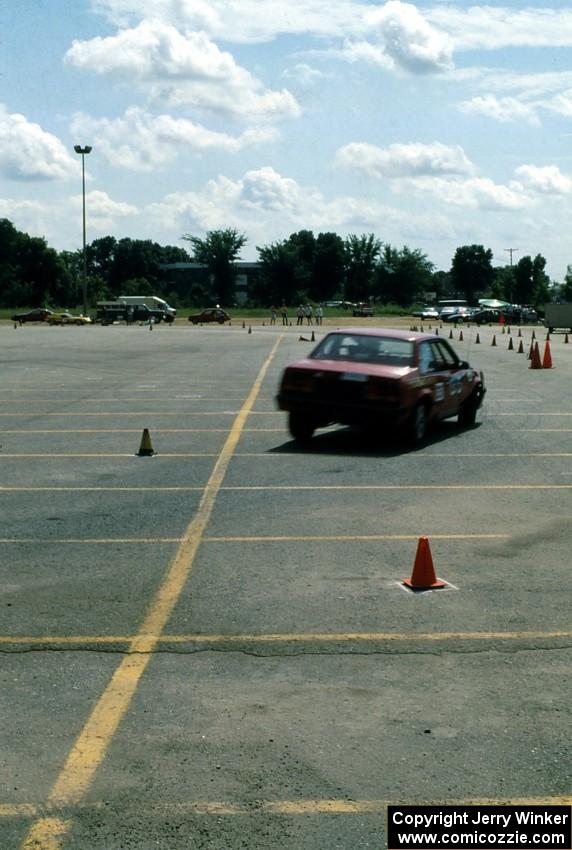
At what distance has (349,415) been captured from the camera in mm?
15625

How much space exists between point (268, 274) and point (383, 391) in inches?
5724

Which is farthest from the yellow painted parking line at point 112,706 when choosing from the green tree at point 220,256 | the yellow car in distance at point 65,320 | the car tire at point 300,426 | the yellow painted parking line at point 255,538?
the green tree at point 220,256

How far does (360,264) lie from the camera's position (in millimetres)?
175625

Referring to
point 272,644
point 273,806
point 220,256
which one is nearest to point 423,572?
point 272,644

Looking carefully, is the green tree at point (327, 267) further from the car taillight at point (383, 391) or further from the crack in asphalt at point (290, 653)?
the crack in asphalt at point (290, 653)

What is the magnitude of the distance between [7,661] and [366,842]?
9.47ft

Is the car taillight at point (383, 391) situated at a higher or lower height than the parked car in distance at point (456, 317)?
higher

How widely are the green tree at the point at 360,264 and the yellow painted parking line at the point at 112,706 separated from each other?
166 m

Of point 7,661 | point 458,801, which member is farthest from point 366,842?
point 7,661

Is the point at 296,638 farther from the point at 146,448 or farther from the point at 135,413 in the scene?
the point at 135,413

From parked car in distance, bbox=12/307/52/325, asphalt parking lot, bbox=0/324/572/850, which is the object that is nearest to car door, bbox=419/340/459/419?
asphalt parking lot, bbox=0/324/572/850

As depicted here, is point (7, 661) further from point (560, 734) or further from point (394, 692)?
point (560, 734)

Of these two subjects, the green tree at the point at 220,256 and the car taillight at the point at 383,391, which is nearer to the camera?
the car taillight at the point at 383,391

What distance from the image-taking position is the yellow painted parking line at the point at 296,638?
270 inches
